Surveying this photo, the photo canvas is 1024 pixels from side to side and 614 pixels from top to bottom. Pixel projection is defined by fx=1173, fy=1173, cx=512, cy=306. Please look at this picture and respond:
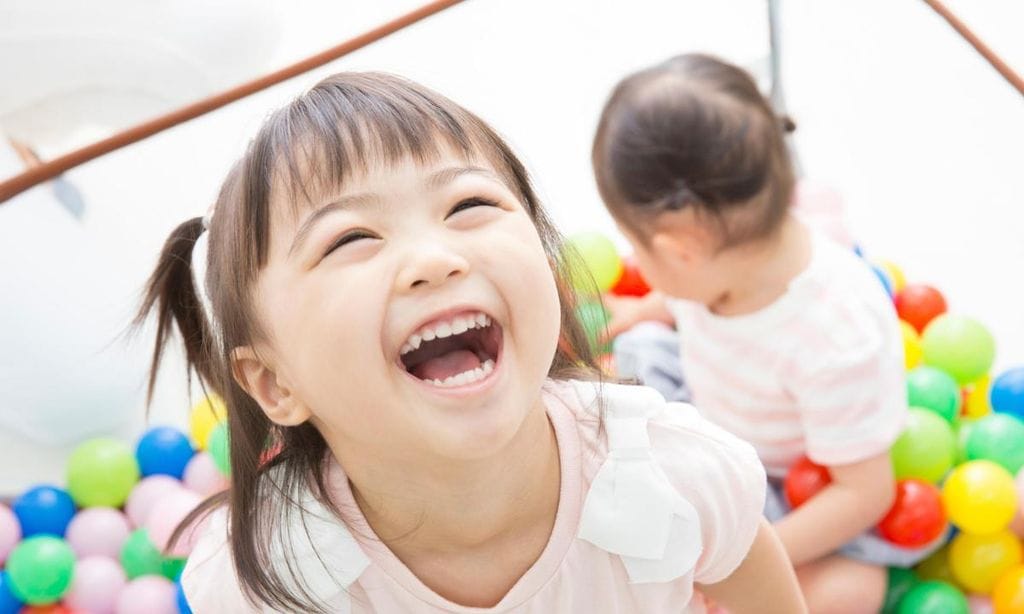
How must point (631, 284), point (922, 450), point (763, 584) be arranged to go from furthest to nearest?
point (631, 284) < point (922, 450) < point (763, 584)

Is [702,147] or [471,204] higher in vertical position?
[471,204]

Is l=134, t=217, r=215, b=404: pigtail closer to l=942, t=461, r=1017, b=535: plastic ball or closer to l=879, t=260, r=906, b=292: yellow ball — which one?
l=942, t=461, r=1017, b=535: plastic ball

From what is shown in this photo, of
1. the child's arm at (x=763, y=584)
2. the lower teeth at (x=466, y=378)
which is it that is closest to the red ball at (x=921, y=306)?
the child's arm at (x=763, y=584)

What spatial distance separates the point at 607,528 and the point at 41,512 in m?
0.75

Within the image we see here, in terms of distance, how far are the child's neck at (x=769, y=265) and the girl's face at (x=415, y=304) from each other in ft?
1.43

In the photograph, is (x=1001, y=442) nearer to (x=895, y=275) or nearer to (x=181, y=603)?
(x=895, y=275)

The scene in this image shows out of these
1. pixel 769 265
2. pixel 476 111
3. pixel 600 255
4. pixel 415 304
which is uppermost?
pixel 415 304

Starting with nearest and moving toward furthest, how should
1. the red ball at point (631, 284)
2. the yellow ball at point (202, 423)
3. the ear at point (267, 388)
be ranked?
1. the ear at point (267, 388)
2. the yellow ball at point (202, 423)
3. the red ball at point (631, 284)

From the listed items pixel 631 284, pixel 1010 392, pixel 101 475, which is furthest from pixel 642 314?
pixel 101 475

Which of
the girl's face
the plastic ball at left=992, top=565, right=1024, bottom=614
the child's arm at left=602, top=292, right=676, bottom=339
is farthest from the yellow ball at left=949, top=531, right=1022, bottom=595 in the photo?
the girl's face

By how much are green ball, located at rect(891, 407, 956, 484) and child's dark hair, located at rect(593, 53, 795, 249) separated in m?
0.24

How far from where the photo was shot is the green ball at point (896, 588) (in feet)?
3.54

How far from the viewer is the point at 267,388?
67 centimetres

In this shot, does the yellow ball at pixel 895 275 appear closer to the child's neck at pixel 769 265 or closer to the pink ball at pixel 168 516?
the child's neck at pixel 769 265
